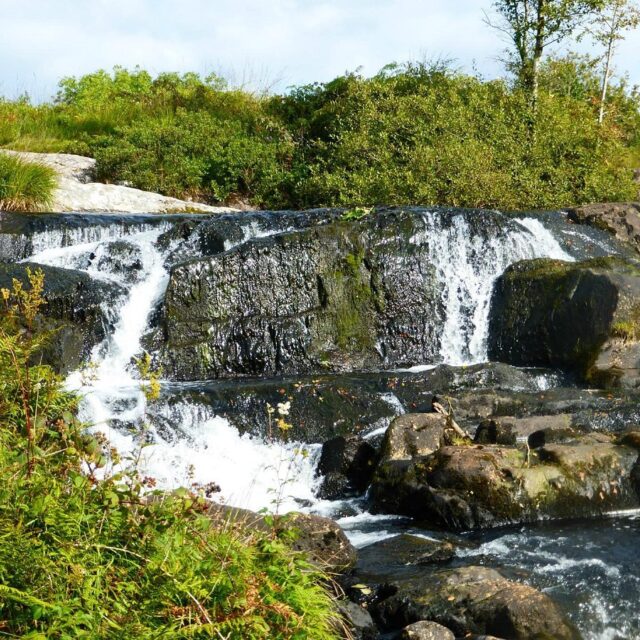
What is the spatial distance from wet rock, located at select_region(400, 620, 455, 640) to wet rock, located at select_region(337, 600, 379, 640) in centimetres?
26

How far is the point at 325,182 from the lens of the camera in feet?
57.8

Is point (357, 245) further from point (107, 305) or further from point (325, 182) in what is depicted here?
point (325, 182)

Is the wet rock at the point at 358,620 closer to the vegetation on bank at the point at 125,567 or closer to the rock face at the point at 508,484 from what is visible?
the vegetation on bank at the point at 125,567

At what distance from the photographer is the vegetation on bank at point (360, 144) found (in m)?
17.2

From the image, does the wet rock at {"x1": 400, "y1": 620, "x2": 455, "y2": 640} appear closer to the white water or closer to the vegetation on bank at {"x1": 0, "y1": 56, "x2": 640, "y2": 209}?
the white water

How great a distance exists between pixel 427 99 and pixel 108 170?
6665mm

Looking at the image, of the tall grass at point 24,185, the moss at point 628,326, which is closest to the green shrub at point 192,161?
the tall grass at point 24,185

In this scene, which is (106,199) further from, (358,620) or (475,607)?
(475,607)

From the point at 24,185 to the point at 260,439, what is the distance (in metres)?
7.03

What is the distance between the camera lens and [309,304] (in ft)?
38.5

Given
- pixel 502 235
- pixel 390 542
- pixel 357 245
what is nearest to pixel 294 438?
pixel 390 542

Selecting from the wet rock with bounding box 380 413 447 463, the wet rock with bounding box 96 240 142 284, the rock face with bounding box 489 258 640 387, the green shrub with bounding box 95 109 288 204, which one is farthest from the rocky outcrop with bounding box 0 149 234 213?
the wet rock with bounding box 380 413 447 463

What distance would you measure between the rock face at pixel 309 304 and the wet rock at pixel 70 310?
2.73ft

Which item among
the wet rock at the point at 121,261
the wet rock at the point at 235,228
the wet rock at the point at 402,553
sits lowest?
the wet rock at the point at 402,553
